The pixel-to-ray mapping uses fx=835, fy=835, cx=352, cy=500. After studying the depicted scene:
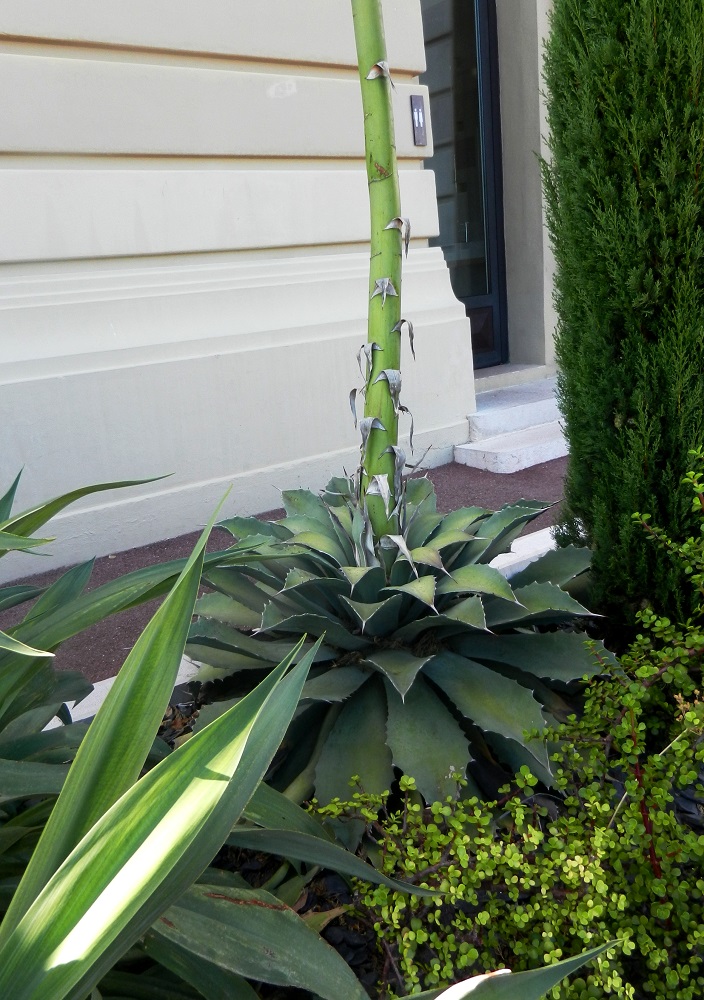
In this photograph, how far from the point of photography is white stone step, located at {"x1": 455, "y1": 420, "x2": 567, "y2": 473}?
4965 mm

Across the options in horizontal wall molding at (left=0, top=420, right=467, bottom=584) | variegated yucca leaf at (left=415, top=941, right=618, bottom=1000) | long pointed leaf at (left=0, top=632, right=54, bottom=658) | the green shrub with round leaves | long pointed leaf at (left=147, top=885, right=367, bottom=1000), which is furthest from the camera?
horizontal wall molding at (left=0, top=420, right=467, bottom=584)

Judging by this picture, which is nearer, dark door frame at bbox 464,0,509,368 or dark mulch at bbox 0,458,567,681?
dark mulch at bbox 0,458,567,681

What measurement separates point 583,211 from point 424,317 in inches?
111

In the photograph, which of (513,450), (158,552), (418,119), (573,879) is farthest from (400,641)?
(418,119)

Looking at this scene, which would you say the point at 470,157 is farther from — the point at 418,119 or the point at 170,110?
the point at 170,110

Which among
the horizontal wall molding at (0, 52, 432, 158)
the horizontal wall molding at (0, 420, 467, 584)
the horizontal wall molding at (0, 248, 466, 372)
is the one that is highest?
the horizontal wall molding at (0, 52, 432, 158)

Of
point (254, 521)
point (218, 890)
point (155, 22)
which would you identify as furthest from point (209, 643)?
point (155, 22)

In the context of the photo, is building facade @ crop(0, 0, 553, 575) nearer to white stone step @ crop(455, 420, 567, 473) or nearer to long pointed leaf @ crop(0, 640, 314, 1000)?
white stone step @ crop(455, 420, 567, 473)

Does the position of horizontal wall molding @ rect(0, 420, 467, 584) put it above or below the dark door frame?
below

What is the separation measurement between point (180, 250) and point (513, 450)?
86.6 inches

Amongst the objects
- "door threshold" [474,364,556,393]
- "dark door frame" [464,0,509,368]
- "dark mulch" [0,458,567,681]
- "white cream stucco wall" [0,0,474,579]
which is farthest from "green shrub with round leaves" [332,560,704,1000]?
"dark door frame" [464,0,509,368]

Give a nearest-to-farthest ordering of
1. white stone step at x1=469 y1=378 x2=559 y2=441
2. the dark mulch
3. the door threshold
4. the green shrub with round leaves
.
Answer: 1. the green shrub with round leaves
2. the dark mulch
3. white stone step at x1=469 y1=378 x2=559 y2=441
4. the door threshold

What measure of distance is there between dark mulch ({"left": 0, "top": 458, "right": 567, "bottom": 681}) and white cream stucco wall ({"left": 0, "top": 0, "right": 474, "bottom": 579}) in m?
0.15

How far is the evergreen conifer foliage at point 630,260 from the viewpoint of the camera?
2.16m
